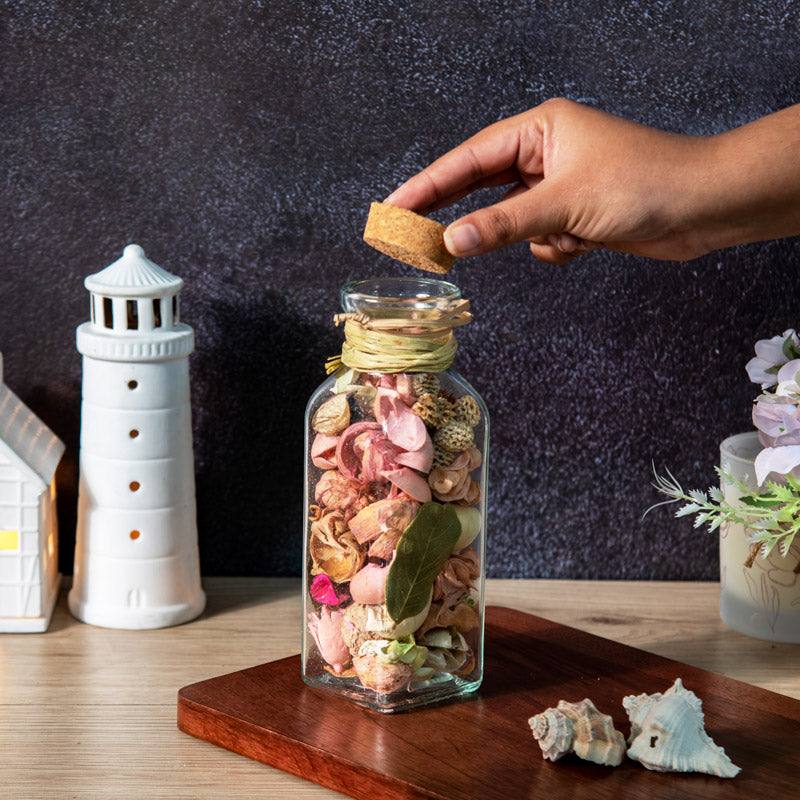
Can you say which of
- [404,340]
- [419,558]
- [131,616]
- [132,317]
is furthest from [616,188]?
[131,616]

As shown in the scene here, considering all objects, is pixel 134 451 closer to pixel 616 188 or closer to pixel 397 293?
pixel 397 293

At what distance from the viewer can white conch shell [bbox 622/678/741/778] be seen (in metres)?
0.78

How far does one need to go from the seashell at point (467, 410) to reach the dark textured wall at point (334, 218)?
299 mm

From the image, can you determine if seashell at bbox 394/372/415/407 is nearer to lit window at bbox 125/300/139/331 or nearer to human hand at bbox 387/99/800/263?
human hand at bbox 387/99/800/263

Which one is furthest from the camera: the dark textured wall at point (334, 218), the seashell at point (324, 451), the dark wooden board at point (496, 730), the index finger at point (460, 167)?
the dark textured wall at point (334, 218)

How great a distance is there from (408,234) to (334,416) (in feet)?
0.44

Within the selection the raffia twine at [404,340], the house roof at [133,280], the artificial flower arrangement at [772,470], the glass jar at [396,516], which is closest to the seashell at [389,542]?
the glass jar at [396,516]

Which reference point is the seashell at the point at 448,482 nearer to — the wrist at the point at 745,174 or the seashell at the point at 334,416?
the seashell at the point at 334,416

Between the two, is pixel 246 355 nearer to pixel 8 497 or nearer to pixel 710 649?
pixel 8 497

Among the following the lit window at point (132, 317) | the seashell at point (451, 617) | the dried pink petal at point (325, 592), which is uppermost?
the lit window at point (132, 317)

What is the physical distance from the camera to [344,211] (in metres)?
1.14

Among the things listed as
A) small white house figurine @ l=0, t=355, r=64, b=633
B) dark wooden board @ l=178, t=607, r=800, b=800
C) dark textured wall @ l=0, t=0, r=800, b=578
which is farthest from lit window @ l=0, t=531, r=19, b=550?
dark wooden board @ l=178, t=607, r=800, b=800

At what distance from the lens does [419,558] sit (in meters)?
0.84

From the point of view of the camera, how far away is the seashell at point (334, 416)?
859mm
